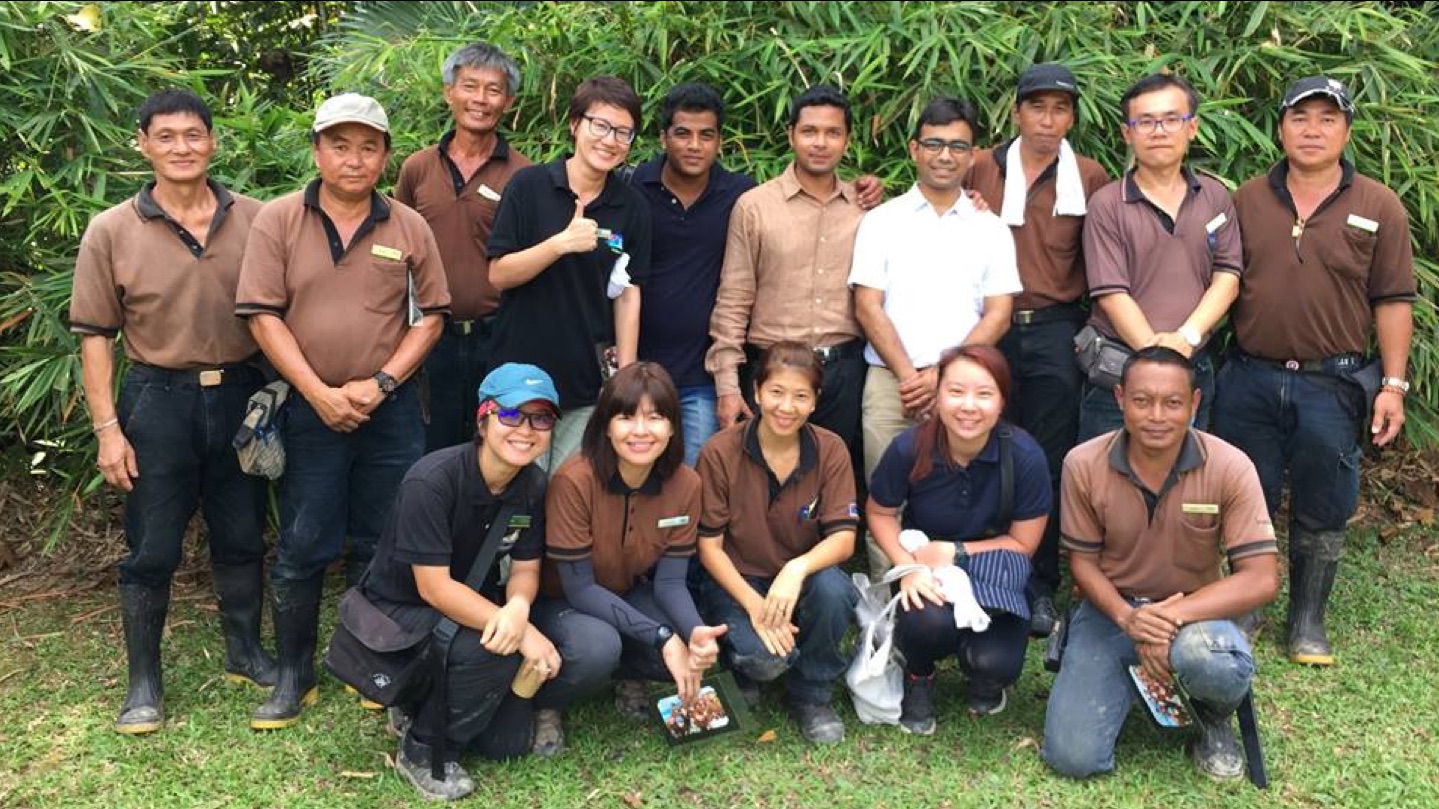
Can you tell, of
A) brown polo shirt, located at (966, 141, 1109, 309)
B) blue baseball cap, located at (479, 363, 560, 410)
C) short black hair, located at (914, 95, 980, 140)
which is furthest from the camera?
brown polo shirt, located at (966, 141, 1109, 309)

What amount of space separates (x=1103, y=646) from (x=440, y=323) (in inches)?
87.4

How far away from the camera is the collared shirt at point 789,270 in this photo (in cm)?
424

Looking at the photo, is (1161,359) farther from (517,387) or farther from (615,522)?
(517,387)

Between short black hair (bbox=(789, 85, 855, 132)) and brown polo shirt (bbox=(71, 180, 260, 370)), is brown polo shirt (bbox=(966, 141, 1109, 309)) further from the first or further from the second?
brown polo shirt (bbox=(71, 180, 260, 370))

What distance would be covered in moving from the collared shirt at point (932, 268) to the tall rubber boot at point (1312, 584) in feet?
4.57

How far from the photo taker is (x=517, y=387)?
3371 millimetres

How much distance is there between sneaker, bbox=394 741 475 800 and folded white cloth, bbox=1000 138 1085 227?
246 centimetres

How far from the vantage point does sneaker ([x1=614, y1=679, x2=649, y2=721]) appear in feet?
12.7

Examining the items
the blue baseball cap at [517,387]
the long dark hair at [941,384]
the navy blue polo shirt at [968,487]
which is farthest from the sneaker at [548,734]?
the long dark hair at [941,384]

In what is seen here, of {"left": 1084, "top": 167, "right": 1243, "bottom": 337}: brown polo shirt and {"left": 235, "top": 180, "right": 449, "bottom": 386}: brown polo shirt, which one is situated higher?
{"left": 1084, "top": 167, "right": 1243, "bottom": 337}: brown polo shirt

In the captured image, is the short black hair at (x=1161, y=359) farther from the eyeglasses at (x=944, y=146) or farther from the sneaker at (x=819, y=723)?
the sneaker at (x=819, y=723)

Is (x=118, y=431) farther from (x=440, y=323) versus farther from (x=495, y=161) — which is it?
(x=495, y=161)

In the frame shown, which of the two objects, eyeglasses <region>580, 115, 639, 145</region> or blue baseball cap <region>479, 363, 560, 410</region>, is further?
eyeglasses <region>580, 115, 639, 145</region>

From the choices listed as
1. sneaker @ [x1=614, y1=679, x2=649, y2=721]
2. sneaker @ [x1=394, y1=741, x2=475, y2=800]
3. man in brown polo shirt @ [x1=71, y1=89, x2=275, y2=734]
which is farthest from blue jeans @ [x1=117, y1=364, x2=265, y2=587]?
sneaker @ [x1=614, y1=679, x2=649, y2=721]
